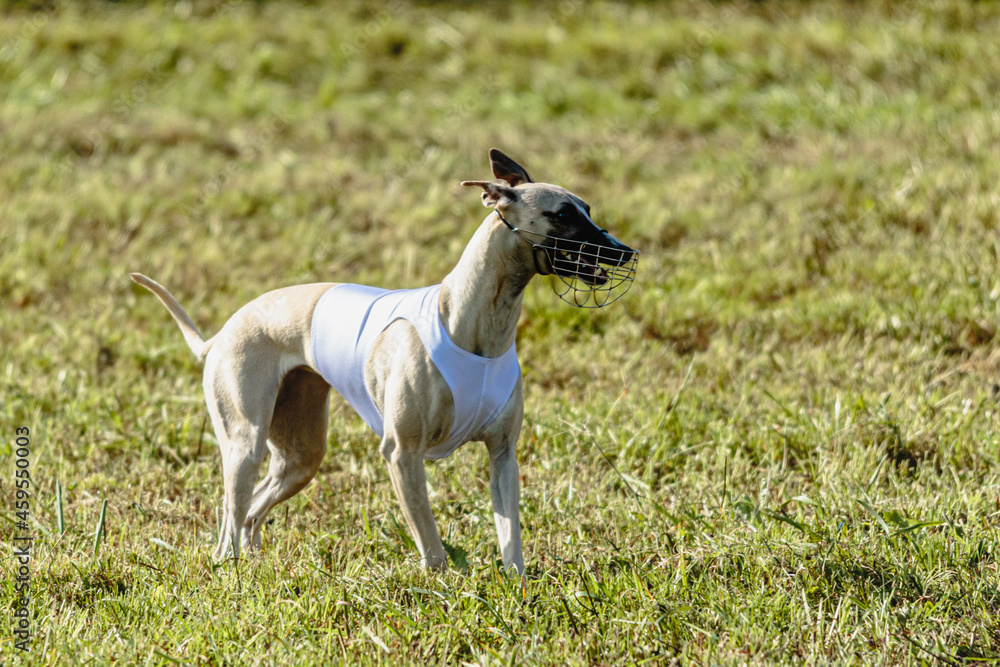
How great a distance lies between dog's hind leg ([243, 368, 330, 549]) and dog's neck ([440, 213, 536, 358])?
94 centimetres

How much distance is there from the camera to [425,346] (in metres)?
3.60

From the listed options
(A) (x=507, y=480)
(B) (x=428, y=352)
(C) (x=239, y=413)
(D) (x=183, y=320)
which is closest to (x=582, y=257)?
(B) (x=428, y=352)

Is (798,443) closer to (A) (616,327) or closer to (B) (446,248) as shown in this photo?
(A) (616,327)

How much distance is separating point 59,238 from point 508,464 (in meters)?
6.13

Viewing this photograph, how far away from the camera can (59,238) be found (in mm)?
8297

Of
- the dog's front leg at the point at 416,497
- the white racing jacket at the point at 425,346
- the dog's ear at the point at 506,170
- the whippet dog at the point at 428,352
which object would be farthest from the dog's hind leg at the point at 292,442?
the dog's ear at the point at 506,170

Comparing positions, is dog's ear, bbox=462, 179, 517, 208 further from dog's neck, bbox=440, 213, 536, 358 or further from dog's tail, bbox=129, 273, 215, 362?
dog's tail, bbox=129, 273, 215, 362

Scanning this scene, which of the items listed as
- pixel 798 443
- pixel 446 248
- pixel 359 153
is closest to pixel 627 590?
pixel 798 443

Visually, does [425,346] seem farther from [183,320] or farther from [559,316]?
[559,316]

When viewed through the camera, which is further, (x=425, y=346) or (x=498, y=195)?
(x=425, y=346)

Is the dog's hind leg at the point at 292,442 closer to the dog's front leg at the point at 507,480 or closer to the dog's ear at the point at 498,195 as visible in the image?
the dog's front leg at the point at 507,480

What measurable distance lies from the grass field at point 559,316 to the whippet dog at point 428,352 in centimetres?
41

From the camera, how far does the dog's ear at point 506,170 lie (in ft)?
12.2

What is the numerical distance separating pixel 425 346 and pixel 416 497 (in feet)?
1.87
